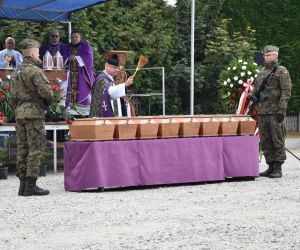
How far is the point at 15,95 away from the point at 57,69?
4710mm

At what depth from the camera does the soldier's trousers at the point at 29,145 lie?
9398mm

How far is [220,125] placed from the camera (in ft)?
35.5

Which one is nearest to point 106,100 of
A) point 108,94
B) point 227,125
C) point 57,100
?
point 108,94

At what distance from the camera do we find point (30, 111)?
30.9 ft

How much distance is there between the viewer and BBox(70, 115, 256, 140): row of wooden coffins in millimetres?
9773

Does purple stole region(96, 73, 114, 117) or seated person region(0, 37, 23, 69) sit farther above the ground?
seated person region(0, 37, 23, 69)


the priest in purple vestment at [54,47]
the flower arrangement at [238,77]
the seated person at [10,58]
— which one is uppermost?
the priest in purple vestment at [54,47]

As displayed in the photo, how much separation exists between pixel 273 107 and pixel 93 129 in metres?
3.05

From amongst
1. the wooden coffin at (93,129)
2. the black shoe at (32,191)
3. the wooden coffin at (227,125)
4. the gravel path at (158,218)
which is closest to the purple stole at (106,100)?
the wooden coffin at (93,129)

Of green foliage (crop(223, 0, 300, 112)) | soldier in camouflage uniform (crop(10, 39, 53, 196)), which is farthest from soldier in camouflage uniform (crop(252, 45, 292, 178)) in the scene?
green foliage (crop(223, 0, 300, 112))

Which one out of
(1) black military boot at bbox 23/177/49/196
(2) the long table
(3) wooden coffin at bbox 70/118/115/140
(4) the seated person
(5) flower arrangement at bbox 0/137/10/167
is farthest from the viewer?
(4) the seated person

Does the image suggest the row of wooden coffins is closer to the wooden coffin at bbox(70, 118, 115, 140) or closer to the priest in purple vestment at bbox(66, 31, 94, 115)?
the wooden coffin at bbox(70, 118, 115, 140)

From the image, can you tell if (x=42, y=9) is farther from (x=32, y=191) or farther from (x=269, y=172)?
(x=32, y=191)

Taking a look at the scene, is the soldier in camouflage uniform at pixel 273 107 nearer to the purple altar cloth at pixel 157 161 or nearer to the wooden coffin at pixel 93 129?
the purple altar cloth at pixel 157 161
